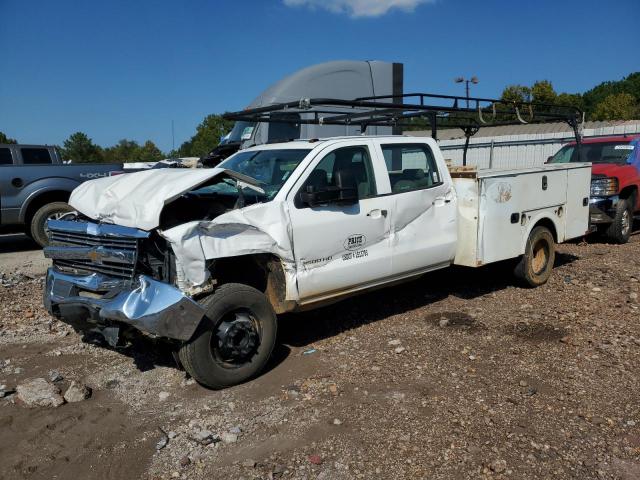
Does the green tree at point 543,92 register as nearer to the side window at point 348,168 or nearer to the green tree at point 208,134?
the green tree at point 208,134

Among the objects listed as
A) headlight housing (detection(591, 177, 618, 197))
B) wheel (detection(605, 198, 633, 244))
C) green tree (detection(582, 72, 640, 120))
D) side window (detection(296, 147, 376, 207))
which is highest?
green tree (detection(582, 72, 640, 120))

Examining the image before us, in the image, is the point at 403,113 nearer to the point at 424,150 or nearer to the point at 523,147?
the point at 424,150

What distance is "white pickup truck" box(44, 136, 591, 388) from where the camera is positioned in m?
3.96

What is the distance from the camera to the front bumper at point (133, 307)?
3740 mm

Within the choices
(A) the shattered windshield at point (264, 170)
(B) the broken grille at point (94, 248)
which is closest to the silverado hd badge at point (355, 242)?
(A) the shattered windshield at point (264, 170)

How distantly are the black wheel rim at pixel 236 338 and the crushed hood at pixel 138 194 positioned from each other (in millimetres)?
929

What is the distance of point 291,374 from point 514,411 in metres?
1.75

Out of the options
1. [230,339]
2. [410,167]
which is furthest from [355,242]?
[230,339]

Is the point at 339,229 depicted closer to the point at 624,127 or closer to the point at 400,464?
the point at 400,464

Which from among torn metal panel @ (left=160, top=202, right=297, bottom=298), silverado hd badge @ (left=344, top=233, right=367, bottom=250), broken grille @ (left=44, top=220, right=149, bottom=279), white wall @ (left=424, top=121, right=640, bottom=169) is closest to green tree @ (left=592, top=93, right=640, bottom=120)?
white wall @ (left=424, top=121, right=640, bottom=169)

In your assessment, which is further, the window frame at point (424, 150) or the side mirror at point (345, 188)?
the window frame at point (424, 150)

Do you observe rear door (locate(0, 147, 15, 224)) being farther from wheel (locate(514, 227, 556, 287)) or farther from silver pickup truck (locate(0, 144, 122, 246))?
wheel (locate(514, 227, 556, 287))

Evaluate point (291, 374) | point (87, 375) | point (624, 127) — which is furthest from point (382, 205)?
point (624, 127)

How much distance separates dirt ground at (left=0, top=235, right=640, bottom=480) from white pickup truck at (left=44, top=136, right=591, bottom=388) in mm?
502
